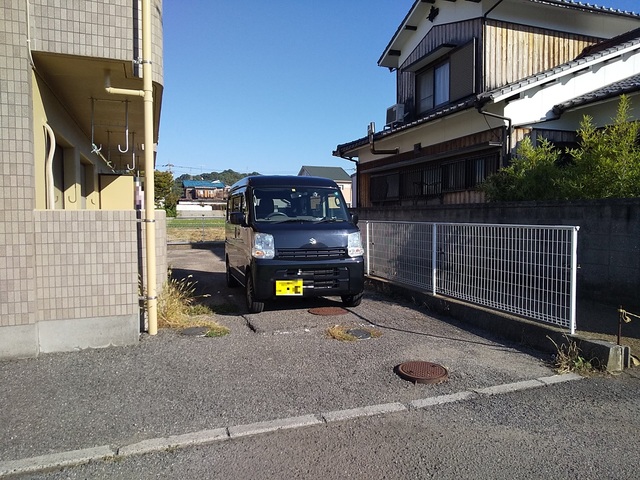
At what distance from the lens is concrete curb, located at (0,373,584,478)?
2627 mm

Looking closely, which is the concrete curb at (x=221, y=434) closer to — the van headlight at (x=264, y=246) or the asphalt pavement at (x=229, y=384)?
the asphalt pavement at (x=229, y=384)

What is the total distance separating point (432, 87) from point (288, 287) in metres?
9.74

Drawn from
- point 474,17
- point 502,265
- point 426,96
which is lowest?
point 502,265

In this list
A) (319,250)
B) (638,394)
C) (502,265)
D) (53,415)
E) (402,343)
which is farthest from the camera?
(319,250)

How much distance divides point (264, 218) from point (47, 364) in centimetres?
313

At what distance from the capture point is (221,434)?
9.68 feet

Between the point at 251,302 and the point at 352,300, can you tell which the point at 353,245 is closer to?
the point at 352,300

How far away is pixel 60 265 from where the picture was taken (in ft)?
14.7

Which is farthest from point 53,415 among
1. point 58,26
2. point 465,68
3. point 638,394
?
point 465,68

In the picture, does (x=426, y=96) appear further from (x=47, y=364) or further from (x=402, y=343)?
(x=47, y=364)

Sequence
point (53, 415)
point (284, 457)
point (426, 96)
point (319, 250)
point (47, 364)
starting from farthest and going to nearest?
point (426, 96)
point (319, 250)
point (47, 364)
point (53, 415)
point (284, 457)

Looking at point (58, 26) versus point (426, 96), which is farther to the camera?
point (426, 96)

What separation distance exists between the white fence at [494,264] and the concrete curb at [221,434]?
1187 mm

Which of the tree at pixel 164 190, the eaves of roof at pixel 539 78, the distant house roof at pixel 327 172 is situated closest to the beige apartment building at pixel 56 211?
the eaves of roof at pixel 539 78
